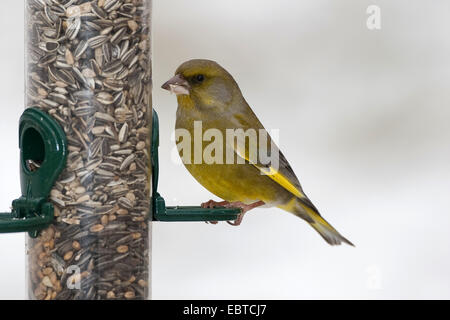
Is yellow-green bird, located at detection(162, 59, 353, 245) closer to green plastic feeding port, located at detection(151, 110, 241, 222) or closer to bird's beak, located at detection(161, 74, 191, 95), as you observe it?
bird's beak, located at detection(161, 74, 191, 95)

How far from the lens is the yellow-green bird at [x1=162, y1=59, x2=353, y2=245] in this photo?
379 cm

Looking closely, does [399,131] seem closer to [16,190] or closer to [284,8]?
[284,8]

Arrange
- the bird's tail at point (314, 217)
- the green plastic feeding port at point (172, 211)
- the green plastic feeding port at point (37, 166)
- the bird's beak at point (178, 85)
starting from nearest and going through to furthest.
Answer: the green plastic feeding port at point (37, 166)
the green plastic feeding port at point (172, 211)
the bird's beak at point (178, 85)
the bird's tail at point (314, 217)

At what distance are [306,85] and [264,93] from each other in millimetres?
270

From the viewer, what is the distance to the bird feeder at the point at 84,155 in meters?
3.18

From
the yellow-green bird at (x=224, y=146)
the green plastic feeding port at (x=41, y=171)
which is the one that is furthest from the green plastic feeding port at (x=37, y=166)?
the yellow-green bird at (x=224, y=146)

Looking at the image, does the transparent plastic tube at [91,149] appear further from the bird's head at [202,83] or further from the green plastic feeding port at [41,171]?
the bird's head at [202,83]

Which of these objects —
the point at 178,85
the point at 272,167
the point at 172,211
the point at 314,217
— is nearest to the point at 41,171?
the point at 172,211

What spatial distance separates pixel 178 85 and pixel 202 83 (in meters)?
0.12

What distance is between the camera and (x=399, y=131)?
5309 mm

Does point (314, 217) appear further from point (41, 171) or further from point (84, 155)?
point (41, 171)

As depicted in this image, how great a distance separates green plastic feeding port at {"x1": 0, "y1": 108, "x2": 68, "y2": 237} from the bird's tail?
1200 mm

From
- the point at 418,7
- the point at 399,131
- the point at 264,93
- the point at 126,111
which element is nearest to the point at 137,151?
the point at 126,111

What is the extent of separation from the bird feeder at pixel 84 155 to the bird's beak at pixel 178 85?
0.39 m
